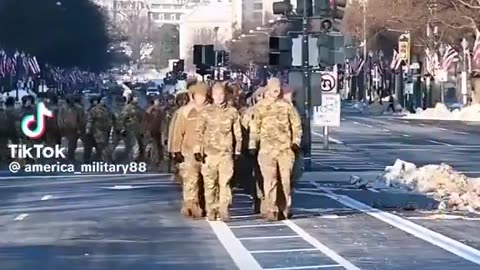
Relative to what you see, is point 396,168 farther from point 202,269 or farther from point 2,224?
point 202,269

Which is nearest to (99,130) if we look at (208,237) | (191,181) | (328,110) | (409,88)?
(328,110)

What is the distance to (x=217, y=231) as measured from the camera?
18016 mm

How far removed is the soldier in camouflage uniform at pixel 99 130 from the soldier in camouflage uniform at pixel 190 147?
40.2 ft

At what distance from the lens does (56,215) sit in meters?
20.4

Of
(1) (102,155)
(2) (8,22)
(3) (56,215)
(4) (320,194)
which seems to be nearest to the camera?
(3) (56,215)

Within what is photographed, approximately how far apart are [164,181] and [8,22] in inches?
1503

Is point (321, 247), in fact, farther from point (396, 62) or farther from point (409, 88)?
point (396, 62)

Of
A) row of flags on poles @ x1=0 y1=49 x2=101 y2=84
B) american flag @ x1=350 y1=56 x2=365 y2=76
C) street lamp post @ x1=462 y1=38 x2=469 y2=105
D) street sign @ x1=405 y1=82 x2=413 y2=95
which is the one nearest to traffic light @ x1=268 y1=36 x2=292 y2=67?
→ row of flags on poles @ x1=0 y1=49 x2=101 y2=84

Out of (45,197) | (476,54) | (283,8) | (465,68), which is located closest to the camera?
(45,197)

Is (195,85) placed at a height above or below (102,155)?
above

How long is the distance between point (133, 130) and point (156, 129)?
102 centimetres

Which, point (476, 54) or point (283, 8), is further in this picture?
point (476, 54)

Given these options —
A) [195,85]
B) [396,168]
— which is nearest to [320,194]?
[396,168]
